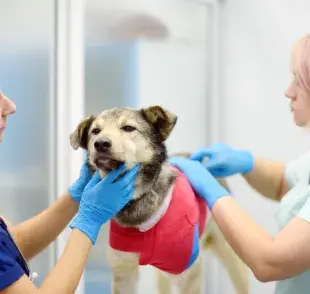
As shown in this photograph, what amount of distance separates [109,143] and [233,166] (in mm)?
525

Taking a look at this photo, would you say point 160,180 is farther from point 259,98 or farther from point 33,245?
point 259,98

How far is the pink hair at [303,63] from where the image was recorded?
3.90 feet

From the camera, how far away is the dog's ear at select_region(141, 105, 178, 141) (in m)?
1.23

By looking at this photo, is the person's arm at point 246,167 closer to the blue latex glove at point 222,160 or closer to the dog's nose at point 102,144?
the blue latex glove at point 222,160

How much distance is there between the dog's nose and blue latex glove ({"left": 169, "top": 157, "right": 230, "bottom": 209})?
30cm

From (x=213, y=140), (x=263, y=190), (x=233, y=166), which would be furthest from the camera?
(x=213, y=140)

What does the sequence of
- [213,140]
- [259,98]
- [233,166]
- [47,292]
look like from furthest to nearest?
[213,140] → [259,98] → [233,166] → [47,292]

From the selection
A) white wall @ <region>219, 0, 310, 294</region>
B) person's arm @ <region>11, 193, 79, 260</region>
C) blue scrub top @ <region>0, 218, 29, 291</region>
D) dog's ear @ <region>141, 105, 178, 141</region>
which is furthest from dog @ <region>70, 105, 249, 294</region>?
white wall @ <region>219, 0, 310, 294</region>

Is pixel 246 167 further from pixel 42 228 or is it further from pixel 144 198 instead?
pixel 42 228

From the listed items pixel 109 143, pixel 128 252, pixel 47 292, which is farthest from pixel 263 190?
pixel 47 292

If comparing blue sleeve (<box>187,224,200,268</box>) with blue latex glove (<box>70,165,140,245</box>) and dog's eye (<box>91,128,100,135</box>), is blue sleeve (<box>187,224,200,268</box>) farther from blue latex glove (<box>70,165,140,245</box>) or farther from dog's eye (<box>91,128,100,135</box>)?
dog's eye (<box>91,128,100,135</box>)

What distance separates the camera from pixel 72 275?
107cm

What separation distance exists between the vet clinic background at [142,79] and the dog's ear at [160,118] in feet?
1.83

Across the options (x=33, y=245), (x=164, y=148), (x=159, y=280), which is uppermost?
(x=164, y=148)
